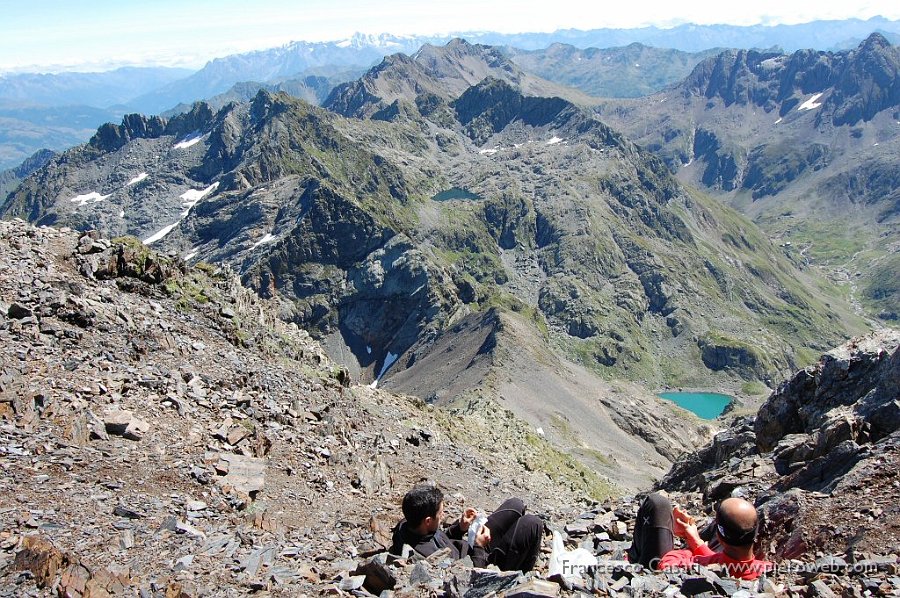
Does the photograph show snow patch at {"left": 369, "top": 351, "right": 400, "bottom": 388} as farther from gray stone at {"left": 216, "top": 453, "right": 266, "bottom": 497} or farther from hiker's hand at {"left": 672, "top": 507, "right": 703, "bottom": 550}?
hiker's hand at {"left": 672, "top": 507, "right": 703, "bottom": 550}

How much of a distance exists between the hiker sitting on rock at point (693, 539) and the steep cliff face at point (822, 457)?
284 centimetres

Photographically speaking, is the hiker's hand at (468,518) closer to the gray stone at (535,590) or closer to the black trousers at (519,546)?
the black trousers at (519,546)

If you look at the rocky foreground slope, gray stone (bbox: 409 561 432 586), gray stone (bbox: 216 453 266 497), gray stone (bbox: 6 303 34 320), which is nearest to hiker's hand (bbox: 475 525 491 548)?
gray stone (bbox: 409 561 432 586)

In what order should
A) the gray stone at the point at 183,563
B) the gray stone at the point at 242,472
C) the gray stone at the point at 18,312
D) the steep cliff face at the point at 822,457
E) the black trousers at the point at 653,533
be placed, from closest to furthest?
the black trousers at the point at 653,533, the gray stone at the point at 183,563, the steep cliff face at the point at 822,457, the gray stone at the point at 242,472, the gray stone at the point at 18,312

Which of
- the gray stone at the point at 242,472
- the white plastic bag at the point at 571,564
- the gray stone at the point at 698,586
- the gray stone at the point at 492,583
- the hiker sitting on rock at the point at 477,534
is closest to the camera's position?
the gray stone at the point at 698,586

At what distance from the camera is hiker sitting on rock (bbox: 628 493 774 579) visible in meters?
10.9

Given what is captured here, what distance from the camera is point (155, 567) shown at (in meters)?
14.1

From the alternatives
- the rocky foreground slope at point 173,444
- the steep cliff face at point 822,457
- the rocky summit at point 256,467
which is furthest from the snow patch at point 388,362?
the steep cliff face at point 822,457

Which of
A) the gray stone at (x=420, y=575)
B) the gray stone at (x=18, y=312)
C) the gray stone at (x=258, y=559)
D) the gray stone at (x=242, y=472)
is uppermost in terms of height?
the gray stone at (x=18, y=312)

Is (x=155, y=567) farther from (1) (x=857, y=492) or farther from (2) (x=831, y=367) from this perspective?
(2) (x=831, y=367)

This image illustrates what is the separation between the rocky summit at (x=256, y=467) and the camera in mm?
12688

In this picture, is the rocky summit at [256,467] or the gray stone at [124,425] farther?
the gray stone at [124,425]

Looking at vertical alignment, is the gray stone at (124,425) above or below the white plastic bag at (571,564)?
below

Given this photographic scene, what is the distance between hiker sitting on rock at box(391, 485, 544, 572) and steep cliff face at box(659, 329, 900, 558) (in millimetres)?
5768
